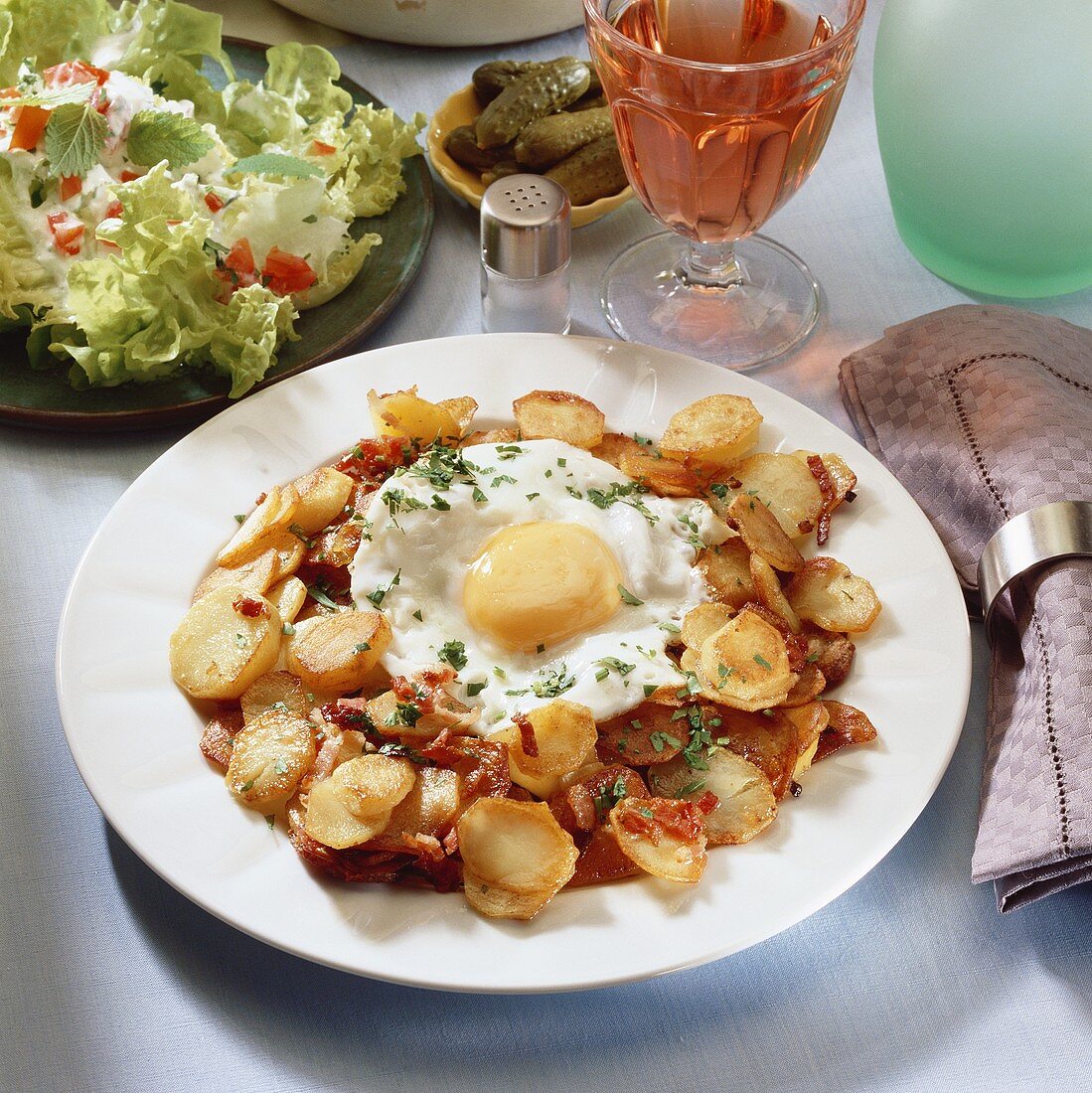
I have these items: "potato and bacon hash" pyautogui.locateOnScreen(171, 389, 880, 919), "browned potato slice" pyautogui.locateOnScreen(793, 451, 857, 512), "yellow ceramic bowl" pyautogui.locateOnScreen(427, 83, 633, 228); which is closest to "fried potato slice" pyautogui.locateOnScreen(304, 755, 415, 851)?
"potato and bacon hash" pyautogui.locateOnScreen(171, 389, 880, 919)

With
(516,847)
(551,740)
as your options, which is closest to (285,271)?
(551,740)

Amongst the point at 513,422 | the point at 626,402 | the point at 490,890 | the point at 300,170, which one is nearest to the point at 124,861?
the point at 490,890

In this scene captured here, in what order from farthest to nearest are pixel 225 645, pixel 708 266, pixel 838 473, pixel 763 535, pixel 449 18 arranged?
1. pixel 449 18
2. pixel 708 266
3. pixel 838 473
4. pixel 763 535
5. pixel 225 645

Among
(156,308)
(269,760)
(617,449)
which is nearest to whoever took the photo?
(269,760)

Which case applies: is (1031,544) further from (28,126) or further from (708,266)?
(28,126)

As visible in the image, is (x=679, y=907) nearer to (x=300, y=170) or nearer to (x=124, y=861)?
(x=124, y=861)

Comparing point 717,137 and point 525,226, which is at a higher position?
point 717,137

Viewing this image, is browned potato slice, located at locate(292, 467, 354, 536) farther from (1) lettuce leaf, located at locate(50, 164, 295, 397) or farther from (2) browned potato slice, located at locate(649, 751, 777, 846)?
(2) browned potato slice, located at locate(649, 751, 777, 846)

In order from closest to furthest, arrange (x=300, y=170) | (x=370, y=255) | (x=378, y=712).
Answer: (x=378, y=712) → (x=300, y=170) → (x=370, y=255)
